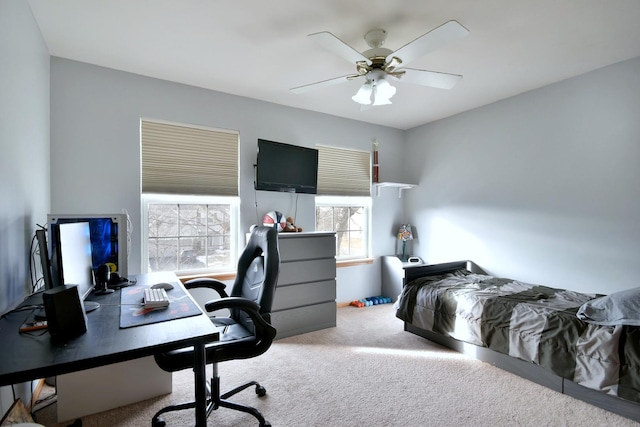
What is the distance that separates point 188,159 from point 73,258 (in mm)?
1886

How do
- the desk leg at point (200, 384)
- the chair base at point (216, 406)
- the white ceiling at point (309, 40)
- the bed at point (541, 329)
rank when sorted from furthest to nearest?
the white ceiling at point (309, 40)
the bed at point (541, 329)
the chair base at point (216, 406)
the desk leg at point (200, 384)

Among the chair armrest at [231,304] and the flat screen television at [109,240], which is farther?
the flat screen television at [109,240]

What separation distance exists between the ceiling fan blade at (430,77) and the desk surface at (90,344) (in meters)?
2.01

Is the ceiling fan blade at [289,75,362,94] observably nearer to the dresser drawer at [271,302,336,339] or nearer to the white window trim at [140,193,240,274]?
the white window trim at [140,193,240,274]

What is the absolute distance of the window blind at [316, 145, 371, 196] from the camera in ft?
13.4

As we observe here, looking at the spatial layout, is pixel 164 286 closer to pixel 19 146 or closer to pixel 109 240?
pixel 109 240

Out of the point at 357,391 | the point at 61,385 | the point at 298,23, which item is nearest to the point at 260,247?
the point at 357,391

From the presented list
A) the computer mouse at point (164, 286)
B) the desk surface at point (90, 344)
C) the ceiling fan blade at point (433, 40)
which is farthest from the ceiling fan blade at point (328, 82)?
the desk surface at point (90, 344)

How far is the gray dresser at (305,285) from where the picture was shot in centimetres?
316

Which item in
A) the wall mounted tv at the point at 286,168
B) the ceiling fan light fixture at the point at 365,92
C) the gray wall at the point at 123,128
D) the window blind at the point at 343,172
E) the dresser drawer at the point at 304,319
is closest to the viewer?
the ceiling fan light fixture at the point at 365,92

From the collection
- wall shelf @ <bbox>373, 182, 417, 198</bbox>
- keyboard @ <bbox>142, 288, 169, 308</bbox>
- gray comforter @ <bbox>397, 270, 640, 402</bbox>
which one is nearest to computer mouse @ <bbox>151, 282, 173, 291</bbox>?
keyboard @ <bbox>142, 288, 169, 308</bbox>

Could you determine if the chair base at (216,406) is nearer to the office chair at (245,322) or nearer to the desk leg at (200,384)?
the office chair at (245,322)

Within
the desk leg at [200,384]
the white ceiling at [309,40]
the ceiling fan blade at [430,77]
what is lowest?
the desk leg at [200,384]

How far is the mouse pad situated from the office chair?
108 millimetres
